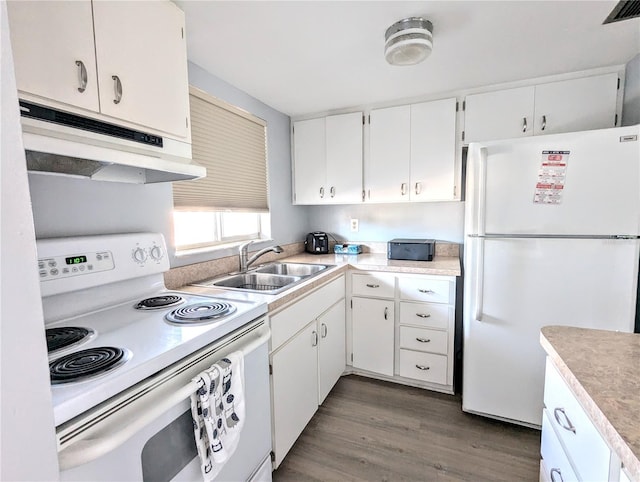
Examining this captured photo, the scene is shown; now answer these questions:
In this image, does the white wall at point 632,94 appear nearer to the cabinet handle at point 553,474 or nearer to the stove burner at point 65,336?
the cabinet handle at point 553,474

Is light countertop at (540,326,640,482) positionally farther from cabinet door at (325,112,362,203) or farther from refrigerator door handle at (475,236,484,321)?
cabinet door at (325,112,362,203)

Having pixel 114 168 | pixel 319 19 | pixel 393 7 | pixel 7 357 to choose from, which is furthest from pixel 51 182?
pixel 393 7

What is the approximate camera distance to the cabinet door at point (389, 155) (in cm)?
239

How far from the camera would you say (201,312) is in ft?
3.79

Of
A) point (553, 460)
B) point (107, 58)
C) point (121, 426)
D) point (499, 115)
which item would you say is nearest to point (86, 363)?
point (121, 426)

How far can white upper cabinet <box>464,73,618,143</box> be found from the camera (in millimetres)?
1890

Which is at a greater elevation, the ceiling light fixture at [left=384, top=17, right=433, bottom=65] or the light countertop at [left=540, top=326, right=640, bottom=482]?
the ceiling light fixture at [left=384, top=17, right=433, bottom=65]

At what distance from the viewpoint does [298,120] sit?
2.71 meters

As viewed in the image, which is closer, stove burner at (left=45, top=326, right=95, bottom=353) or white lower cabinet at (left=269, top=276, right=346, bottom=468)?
stove burner at (left=45, top=326, right=95, bottom=353)

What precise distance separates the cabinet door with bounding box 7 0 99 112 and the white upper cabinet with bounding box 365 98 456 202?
6.40 feet

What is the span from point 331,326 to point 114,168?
5.07 ft

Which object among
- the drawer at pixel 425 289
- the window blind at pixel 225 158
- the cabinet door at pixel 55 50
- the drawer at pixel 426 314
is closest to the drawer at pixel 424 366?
the drawer at pixel 426 314

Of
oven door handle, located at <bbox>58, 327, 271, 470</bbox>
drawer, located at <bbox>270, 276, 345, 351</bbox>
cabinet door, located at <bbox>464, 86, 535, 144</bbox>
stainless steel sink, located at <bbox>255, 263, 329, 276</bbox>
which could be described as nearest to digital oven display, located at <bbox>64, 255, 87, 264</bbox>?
oven door handle, located at <bbox>58, 327, 271, 470</bbox>

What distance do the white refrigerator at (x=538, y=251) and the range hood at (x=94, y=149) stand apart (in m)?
1.59
